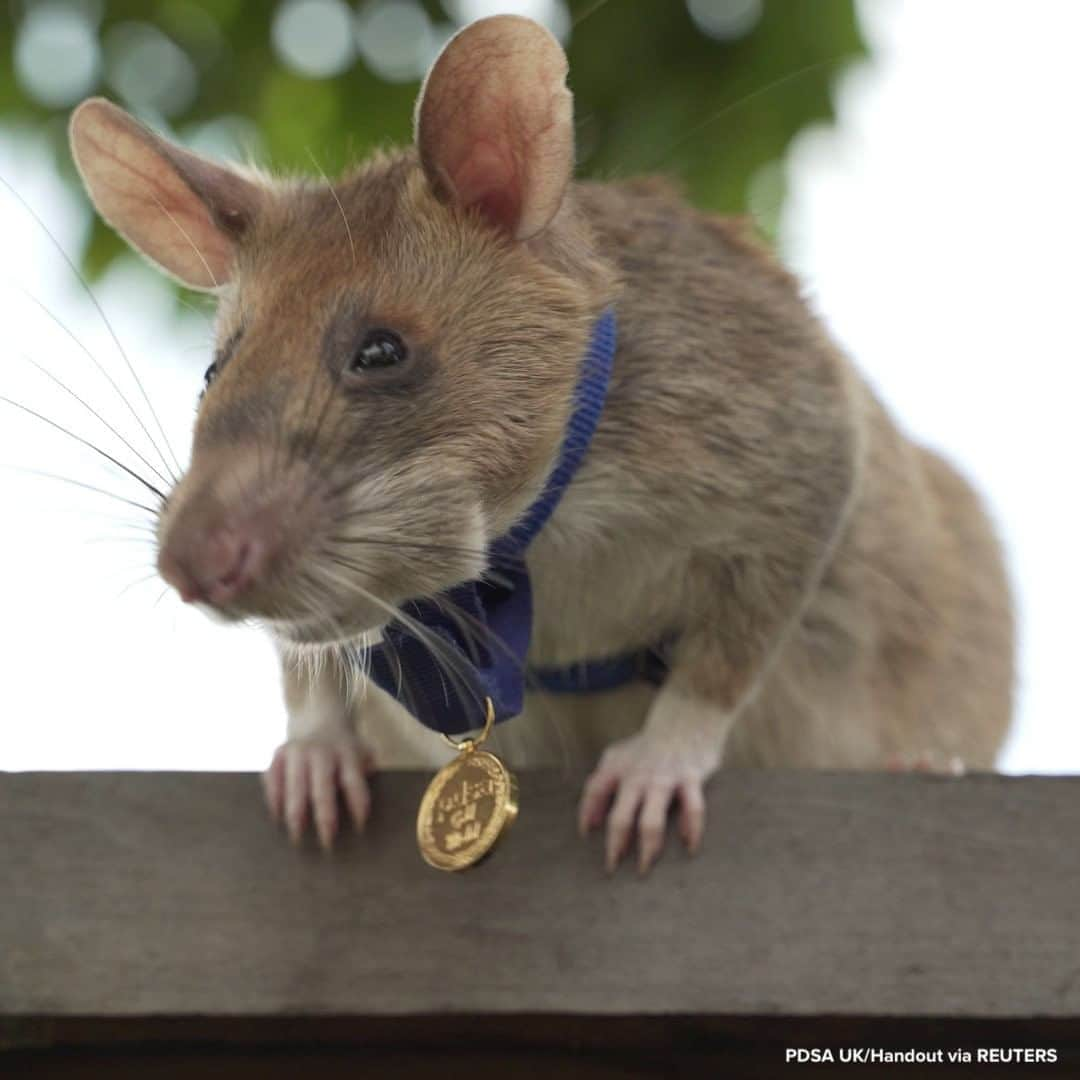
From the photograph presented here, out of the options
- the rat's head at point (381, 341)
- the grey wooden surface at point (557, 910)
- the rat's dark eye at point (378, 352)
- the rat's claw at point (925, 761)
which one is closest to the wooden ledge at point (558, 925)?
the grey wooden surface at point (557, 910)

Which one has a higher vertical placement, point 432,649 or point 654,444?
point 654,444

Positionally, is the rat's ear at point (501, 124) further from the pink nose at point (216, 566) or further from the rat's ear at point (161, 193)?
the pink nose at point (216, 566)

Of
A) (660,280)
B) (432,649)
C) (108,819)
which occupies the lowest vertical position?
(108,819)

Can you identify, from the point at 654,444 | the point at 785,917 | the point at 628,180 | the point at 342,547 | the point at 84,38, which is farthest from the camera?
the point at 84,38

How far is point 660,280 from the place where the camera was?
2439 millimetres

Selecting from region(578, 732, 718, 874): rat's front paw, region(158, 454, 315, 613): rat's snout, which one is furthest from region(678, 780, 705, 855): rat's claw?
region(158, 454, 315, 613): rat's snout

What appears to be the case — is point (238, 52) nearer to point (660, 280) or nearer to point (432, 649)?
point (660, 280)

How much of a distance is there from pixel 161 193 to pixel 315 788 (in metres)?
0.84

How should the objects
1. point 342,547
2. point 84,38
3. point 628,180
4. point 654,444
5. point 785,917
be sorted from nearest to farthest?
point 342,547
point 785,917
point 654,444
point 628,180
point 84,38

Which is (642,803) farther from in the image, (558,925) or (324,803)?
(324,803)

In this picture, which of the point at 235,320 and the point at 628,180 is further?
the point at 628,180

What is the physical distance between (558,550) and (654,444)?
204mm

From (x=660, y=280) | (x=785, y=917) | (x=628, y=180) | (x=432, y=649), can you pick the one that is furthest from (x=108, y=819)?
(x=628, y=180)

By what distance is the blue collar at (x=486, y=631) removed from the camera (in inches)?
79.4
